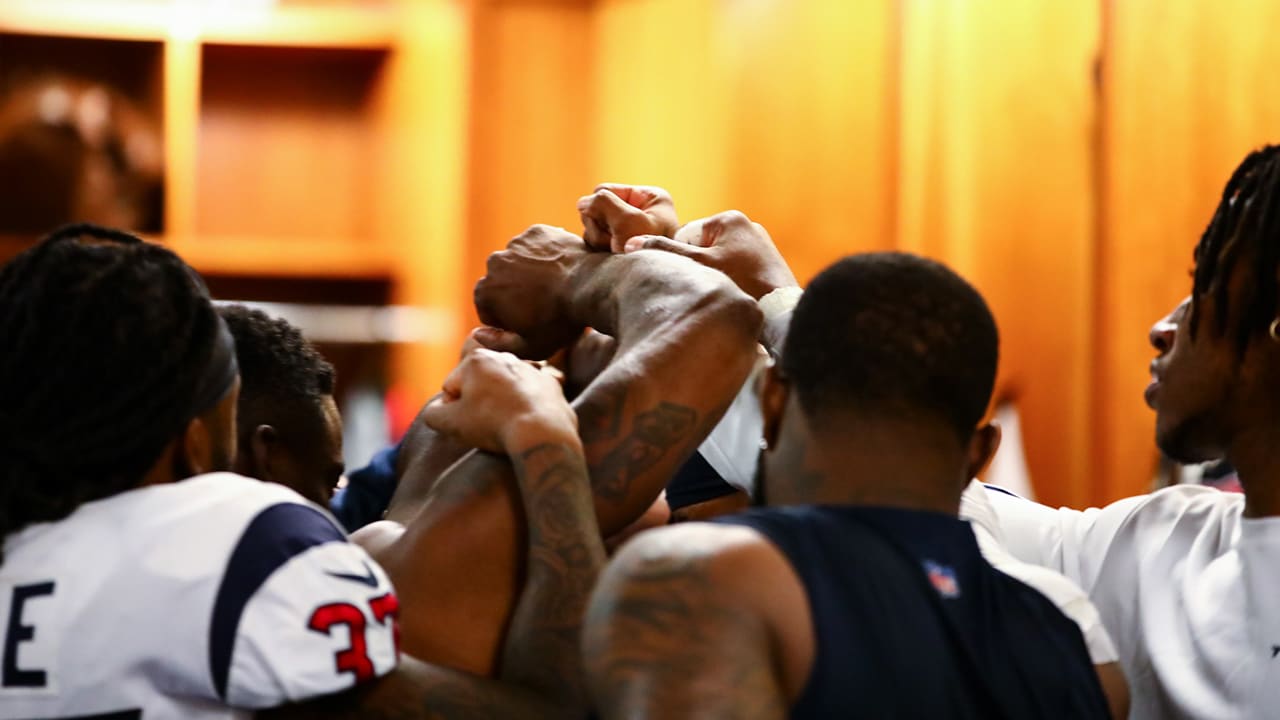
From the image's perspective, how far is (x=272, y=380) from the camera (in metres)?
1.35

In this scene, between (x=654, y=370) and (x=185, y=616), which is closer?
(x=185, y=616)

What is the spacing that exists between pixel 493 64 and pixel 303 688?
7.22 feet

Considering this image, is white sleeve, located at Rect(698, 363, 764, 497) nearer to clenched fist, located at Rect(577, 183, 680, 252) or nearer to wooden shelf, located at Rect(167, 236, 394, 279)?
clenched fist, located at Rect(577, 183, 680, 252)

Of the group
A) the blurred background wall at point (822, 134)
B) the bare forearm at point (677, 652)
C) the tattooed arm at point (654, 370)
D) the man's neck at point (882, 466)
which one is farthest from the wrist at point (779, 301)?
the blurred background wall at point (822, 134)

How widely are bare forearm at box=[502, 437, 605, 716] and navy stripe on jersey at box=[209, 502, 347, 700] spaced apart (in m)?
0.16

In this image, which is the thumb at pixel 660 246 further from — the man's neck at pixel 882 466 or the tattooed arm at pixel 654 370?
the man's neck at pixel 882 466

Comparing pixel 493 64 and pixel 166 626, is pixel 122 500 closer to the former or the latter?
pixel 166 626

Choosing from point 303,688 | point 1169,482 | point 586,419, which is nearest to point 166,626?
point 303,688

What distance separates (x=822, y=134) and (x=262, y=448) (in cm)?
171

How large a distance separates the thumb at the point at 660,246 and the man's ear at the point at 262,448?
377 millimetres

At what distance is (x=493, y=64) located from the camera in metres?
3.02

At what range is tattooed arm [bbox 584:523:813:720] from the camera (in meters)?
0.85

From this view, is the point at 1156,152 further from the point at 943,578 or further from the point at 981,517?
the point at 943,578

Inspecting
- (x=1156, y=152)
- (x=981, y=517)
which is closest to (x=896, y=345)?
(x=981, y=517)
